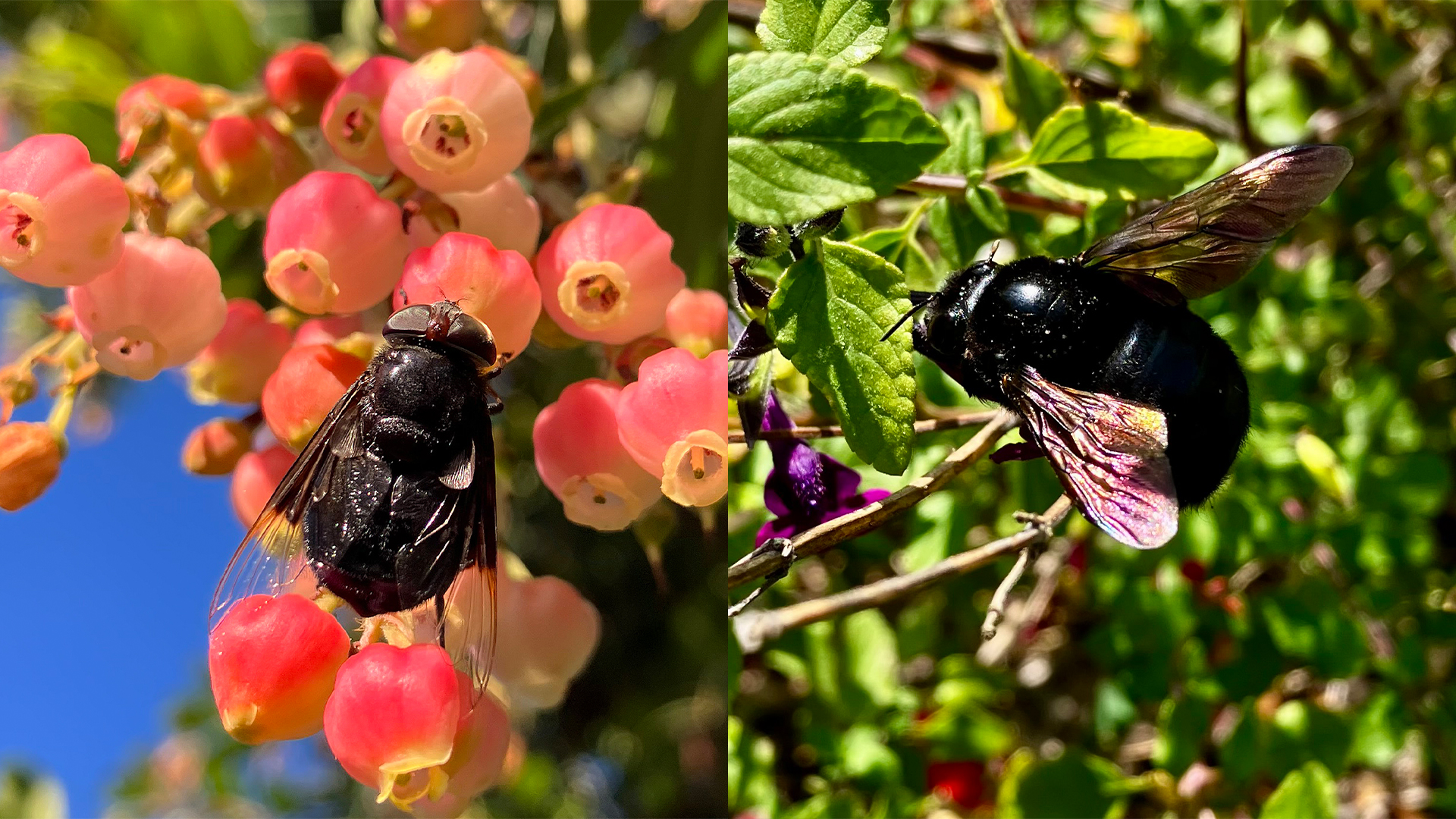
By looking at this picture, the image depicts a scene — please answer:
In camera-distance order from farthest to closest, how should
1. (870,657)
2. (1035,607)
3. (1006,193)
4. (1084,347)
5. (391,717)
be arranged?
(1035,607)
(870,657)
(1006,193)
(1084,347)
(391,717)

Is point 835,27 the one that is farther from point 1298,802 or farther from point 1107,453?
point 1298,802

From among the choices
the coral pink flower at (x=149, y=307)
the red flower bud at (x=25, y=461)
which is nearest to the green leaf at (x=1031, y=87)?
the coral pink flower at (x=149, y=307)

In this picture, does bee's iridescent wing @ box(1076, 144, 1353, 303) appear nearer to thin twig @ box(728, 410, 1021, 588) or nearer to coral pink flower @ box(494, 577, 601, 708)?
thin twig @ box(728, 410, 1021, 588)

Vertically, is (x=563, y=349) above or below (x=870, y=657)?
above

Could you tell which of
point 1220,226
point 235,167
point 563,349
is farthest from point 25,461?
point 1220,226

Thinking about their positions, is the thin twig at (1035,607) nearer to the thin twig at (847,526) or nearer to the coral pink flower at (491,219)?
the thin twig at (847,526)

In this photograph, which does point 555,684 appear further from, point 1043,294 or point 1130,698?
point 1130,698
